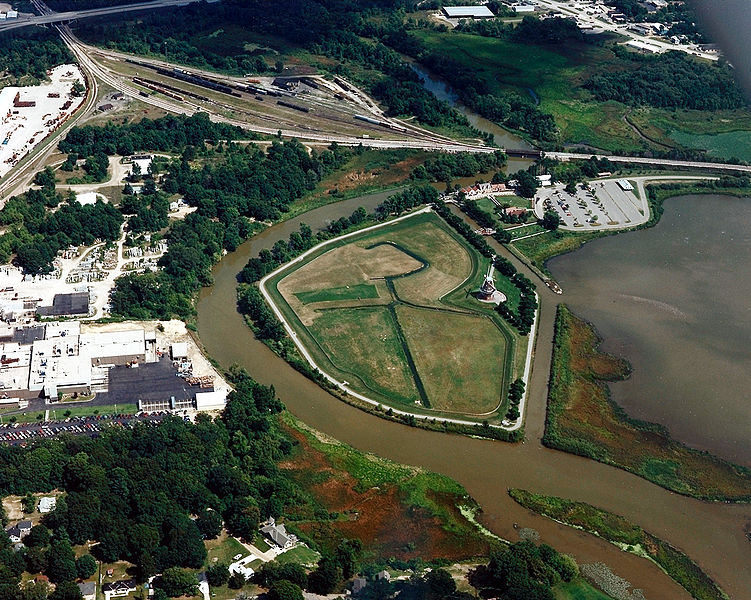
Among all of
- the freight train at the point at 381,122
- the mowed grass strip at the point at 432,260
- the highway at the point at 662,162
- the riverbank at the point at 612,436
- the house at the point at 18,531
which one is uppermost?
the freight train at the point at 381,122

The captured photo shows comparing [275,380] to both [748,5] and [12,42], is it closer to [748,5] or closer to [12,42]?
[748,5]

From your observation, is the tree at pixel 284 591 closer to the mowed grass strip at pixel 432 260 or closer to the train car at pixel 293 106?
the mowed grass strip at pixel 432 260

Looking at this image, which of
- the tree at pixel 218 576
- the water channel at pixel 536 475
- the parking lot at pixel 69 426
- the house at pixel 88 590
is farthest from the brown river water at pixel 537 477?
the house at pixel 88 590

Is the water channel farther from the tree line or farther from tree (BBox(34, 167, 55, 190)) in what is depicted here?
tree (BBox(34, 167, 55, 190))

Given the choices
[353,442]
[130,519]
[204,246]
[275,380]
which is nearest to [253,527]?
[130,519]

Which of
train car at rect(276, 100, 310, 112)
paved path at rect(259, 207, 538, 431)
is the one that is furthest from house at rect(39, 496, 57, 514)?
train car at rect(276, 100, 310, 112)
